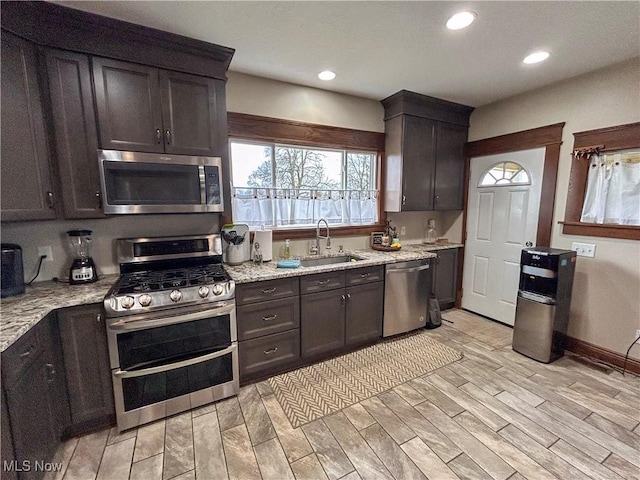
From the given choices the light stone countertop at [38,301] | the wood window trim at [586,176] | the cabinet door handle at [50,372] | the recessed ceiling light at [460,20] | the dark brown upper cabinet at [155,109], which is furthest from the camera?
the wood window trim at [586,176]

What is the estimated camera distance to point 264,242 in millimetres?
2773

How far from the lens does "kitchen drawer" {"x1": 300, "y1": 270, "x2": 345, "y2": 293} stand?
248cm

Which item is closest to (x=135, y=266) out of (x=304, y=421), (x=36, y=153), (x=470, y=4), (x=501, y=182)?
(x=36, y=153)

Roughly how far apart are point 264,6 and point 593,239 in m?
3.44

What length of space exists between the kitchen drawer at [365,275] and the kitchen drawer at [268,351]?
70 cm

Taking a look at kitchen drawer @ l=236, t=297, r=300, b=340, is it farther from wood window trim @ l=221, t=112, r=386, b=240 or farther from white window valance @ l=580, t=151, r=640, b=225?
white window valance @ l=580, t=151, r=640, b=225

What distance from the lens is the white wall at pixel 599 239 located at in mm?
2494

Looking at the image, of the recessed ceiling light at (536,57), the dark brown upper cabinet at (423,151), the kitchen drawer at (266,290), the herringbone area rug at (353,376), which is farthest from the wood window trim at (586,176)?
the kitchen drawer at (266,290)

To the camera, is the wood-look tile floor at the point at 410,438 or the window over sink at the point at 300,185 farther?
the window over sink at the point at 300,185

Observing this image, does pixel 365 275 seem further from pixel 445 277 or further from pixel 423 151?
pixel 423 151

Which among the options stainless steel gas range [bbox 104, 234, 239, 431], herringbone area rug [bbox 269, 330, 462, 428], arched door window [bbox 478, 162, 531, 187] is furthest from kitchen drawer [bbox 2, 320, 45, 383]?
arched door window [bbox 478, 162, 531, 187]

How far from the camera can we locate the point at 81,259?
A: 210 cm

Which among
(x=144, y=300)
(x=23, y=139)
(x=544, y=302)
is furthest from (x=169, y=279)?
(x=544, y=302)

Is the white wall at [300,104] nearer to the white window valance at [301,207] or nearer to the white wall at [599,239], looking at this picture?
the white window valance at [301,207]
